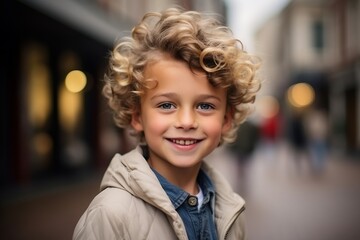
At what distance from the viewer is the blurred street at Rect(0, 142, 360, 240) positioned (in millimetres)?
5670

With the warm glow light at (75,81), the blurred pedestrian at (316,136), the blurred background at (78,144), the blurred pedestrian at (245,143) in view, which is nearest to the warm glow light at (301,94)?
the blurred background at (78,144)

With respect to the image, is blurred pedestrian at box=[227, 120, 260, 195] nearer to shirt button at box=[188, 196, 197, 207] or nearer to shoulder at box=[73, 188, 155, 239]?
shirt button at box=[188, 196, 197, 207]

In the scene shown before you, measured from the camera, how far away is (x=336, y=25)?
21312 millimetres

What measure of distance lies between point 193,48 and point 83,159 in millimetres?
10576

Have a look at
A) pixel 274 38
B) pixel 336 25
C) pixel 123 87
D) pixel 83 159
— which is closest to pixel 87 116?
pixel 83 159

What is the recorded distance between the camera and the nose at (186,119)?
1.59 metres

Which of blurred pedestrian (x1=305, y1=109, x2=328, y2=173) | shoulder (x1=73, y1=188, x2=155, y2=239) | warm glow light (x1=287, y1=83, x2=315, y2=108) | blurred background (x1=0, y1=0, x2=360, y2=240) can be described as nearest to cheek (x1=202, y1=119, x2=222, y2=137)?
shoulder (x1=73, y1=188, x2=155, y2=239)

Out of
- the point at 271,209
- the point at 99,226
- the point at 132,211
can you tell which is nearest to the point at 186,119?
the point at 132,211

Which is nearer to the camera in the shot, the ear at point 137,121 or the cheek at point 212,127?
the cheek at point 212,127

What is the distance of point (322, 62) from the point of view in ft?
89.5

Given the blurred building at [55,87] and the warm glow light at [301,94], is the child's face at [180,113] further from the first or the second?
the warm glow light at [301,94]

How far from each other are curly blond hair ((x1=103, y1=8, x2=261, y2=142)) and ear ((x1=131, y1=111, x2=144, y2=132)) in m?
0.02

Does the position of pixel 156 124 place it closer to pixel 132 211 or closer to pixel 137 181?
pixel 137 181

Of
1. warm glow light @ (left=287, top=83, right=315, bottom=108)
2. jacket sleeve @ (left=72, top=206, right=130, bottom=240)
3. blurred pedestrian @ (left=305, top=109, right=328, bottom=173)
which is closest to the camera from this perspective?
jacket sleeve @ (left=72, top=206, right=130, bottom=240)
